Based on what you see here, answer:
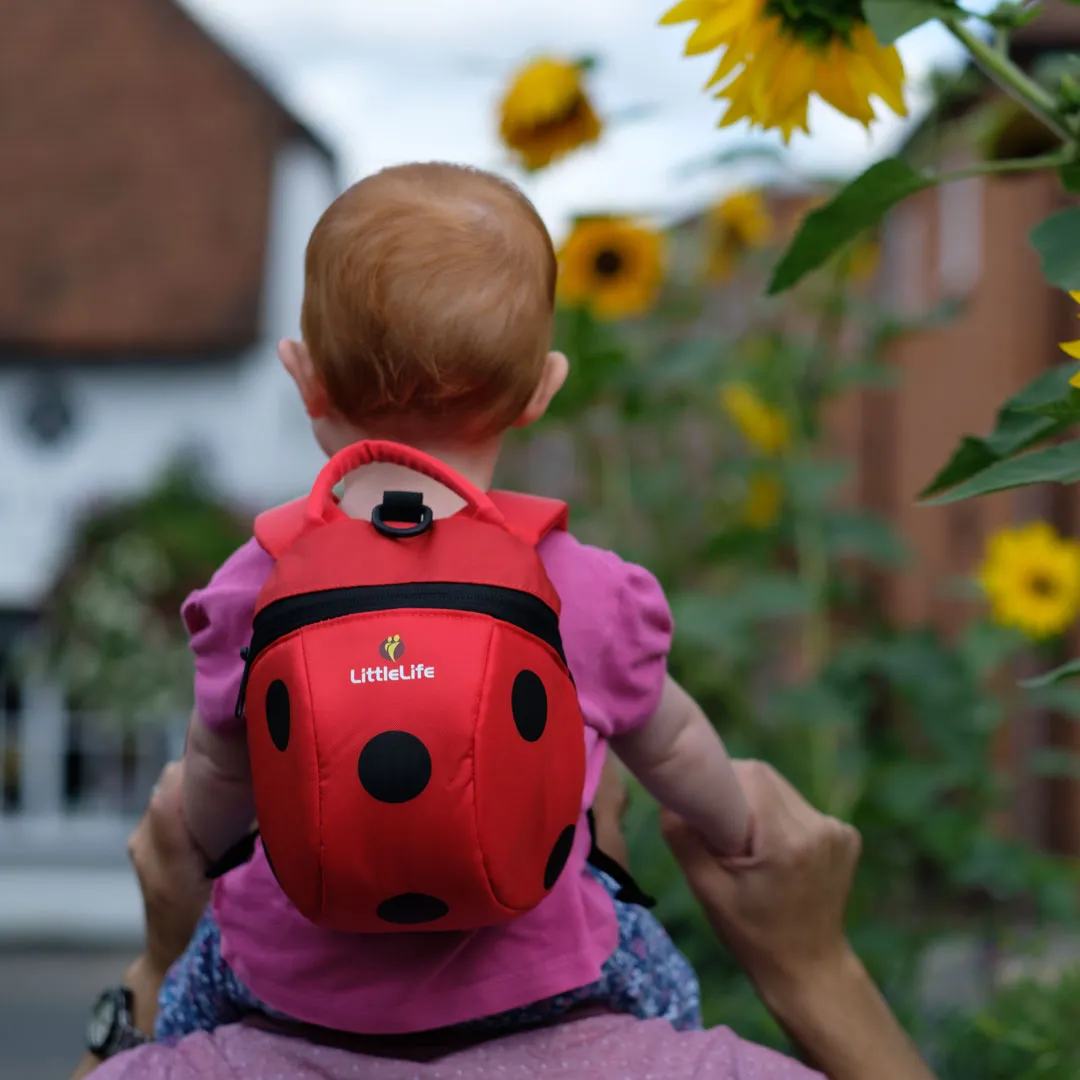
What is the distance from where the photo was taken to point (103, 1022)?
116cm

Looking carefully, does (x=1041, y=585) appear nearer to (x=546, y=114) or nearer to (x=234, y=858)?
(x=546, y=114)

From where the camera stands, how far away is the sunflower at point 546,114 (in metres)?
2.34

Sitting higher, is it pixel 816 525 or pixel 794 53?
pixel 794 53

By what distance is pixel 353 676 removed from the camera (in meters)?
0.76

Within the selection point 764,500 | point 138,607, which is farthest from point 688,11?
point 138,607

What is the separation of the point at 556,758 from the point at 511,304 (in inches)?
11.3

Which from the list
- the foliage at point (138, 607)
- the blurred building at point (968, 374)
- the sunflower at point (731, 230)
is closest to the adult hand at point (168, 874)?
the sunflower at point (731, 230)

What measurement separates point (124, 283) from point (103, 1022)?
8.97 m

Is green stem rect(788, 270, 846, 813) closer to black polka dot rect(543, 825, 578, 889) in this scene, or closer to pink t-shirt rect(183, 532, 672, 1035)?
pink t-shirt rect(183, 532, 672, 1035)

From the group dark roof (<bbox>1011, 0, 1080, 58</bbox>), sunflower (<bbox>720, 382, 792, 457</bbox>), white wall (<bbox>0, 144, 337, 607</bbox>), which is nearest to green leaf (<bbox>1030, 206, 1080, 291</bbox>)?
sunflower (<bbox>720, 382, 792, 457</bbox>)

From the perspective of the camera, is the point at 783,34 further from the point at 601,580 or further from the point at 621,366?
the point at 621,366

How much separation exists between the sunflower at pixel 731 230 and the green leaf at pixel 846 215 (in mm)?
2087

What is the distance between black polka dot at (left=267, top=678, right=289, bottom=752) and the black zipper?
0.03 metres

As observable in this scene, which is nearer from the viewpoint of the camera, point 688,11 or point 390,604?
point 390,604
